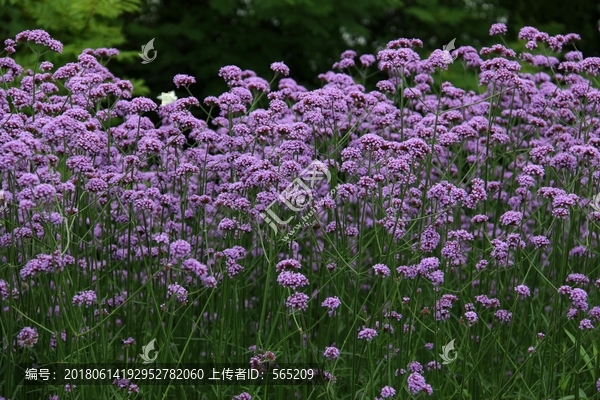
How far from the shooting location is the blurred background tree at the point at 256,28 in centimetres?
859

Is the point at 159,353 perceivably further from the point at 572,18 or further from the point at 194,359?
the point at 572,18

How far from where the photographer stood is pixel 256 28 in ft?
37.6

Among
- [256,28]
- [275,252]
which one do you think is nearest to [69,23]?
[256,28]

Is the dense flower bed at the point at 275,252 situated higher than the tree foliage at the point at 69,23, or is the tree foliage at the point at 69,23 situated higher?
the tree foliage at the point at 69,23

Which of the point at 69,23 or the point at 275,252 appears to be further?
the point at 69,23

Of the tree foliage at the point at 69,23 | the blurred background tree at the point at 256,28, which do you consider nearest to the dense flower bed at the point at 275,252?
the tree foliage at the point at 69,23

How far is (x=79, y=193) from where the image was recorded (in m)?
4.58

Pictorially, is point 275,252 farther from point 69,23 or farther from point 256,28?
point 256,28

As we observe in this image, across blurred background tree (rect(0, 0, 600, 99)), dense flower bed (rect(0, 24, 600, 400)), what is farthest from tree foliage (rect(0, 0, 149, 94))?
dense flower bed (rect(0, 24, 600, 400))

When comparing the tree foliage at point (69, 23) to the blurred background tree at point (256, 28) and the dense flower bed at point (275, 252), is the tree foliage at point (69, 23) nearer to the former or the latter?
the blurred background tree at point (256, 28)

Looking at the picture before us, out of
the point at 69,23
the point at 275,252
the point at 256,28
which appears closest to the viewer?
the point at 275,252

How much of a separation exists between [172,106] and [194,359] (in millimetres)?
1419

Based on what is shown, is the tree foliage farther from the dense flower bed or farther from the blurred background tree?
the dense flower bed

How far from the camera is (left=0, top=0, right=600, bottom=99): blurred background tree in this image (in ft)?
28.2
